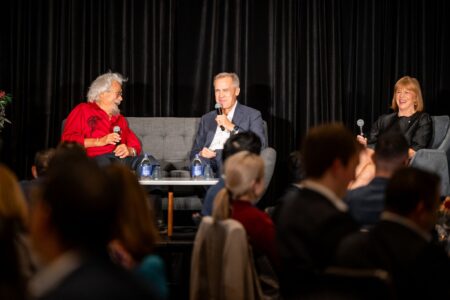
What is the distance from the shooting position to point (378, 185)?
2457 mm

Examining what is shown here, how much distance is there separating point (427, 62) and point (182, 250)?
11.3 feet

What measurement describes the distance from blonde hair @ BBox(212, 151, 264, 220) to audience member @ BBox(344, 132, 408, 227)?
1.21 ft

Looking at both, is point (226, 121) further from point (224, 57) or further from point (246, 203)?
point (246, 203)

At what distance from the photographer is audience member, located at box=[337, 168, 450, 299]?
1.85 metres

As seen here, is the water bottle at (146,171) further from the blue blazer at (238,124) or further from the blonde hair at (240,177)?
the blonde hair at (240,177)

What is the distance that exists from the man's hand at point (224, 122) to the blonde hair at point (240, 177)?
8.60 feet

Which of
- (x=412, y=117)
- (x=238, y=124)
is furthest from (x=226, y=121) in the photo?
(x=412, y=117)

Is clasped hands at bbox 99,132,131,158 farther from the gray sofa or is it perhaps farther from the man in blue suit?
the man in blue suit

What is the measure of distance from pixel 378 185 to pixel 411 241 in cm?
60

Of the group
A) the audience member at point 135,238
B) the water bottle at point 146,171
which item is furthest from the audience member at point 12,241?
the water bottle at point 146,171

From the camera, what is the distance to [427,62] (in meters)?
6.32

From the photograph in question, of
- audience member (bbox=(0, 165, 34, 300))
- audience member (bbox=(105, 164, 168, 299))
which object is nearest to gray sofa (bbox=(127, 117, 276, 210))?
audience member (bbox=(0, 165, 34, 300))

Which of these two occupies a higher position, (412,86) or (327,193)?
(412,86)

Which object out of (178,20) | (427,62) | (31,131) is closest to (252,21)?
(178,20)
